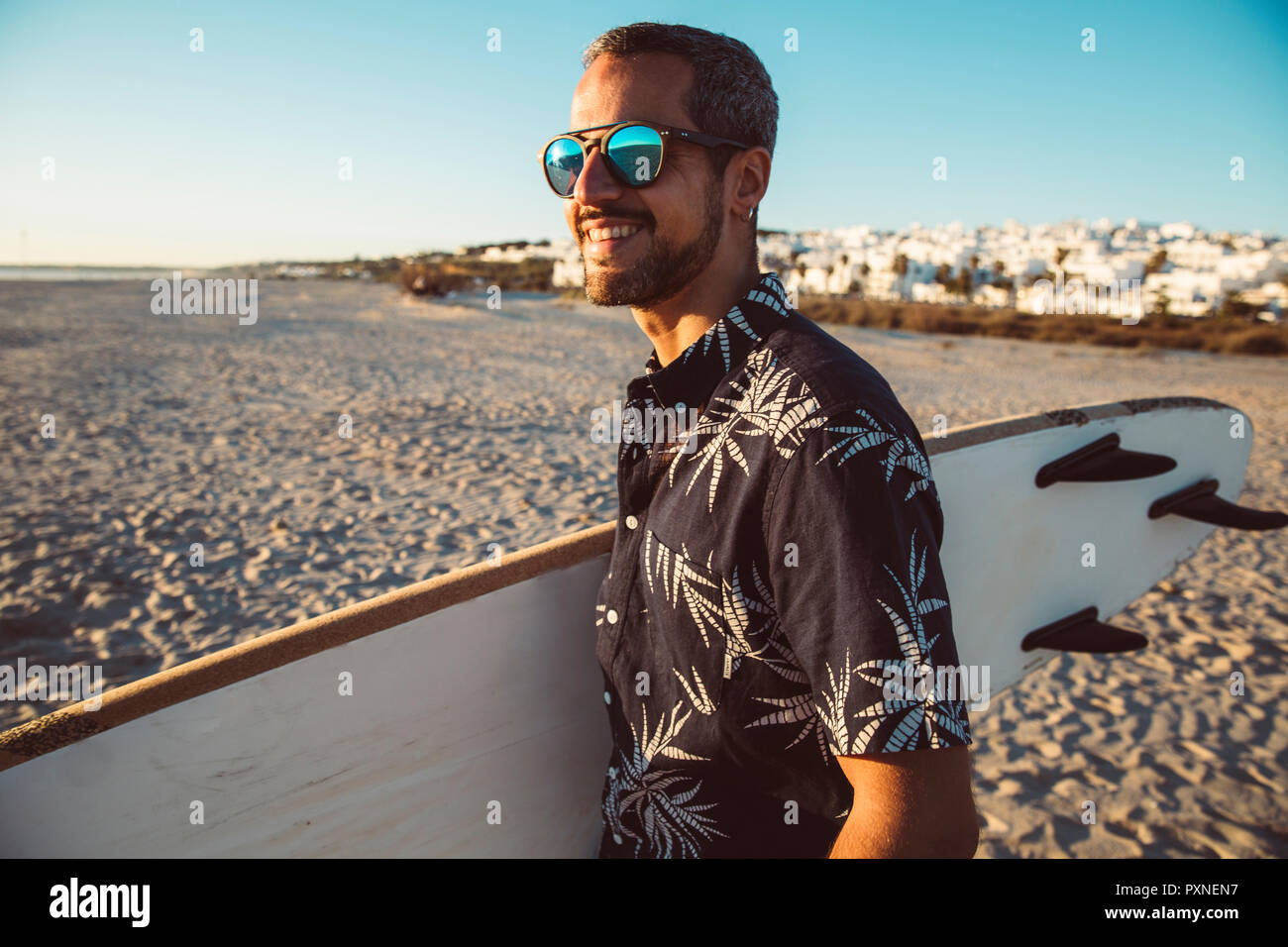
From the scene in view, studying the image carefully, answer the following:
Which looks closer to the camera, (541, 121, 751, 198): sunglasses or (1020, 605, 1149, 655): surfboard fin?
(541, 121, 751, 198): sunglasses

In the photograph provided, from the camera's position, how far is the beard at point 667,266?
3.99 feet

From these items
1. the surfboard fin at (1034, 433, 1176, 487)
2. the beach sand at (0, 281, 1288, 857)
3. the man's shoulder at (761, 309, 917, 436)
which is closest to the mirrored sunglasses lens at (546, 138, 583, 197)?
the man's shoulder at (761, 309, 917, 436)

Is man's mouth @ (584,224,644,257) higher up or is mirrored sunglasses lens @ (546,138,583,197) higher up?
mirrored sunglasses lens @ (546,138,583,197)

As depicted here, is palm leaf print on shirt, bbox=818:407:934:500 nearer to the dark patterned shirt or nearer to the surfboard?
the dark patterned shirt

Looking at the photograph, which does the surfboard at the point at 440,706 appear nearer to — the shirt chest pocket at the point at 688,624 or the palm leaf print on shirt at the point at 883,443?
the shirt chest pocket at the point at 688,624

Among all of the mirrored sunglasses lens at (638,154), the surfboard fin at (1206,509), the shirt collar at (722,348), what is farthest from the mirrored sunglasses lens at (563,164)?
the surfboard fin at (1206,509)

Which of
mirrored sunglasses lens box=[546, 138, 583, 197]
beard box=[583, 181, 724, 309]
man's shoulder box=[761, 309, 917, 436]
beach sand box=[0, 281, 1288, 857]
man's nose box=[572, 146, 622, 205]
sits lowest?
beach sand box=[0, 281, 1288, 857]

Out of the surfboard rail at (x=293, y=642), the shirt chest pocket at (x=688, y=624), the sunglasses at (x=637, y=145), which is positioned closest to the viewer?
the shirt chest pocket at (x=688, y=624)

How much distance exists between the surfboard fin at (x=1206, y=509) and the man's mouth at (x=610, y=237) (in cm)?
224

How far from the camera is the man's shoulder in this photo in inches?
35.1

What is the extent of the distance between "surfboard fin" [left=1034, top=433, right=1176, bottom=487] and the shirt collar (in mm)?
1374
